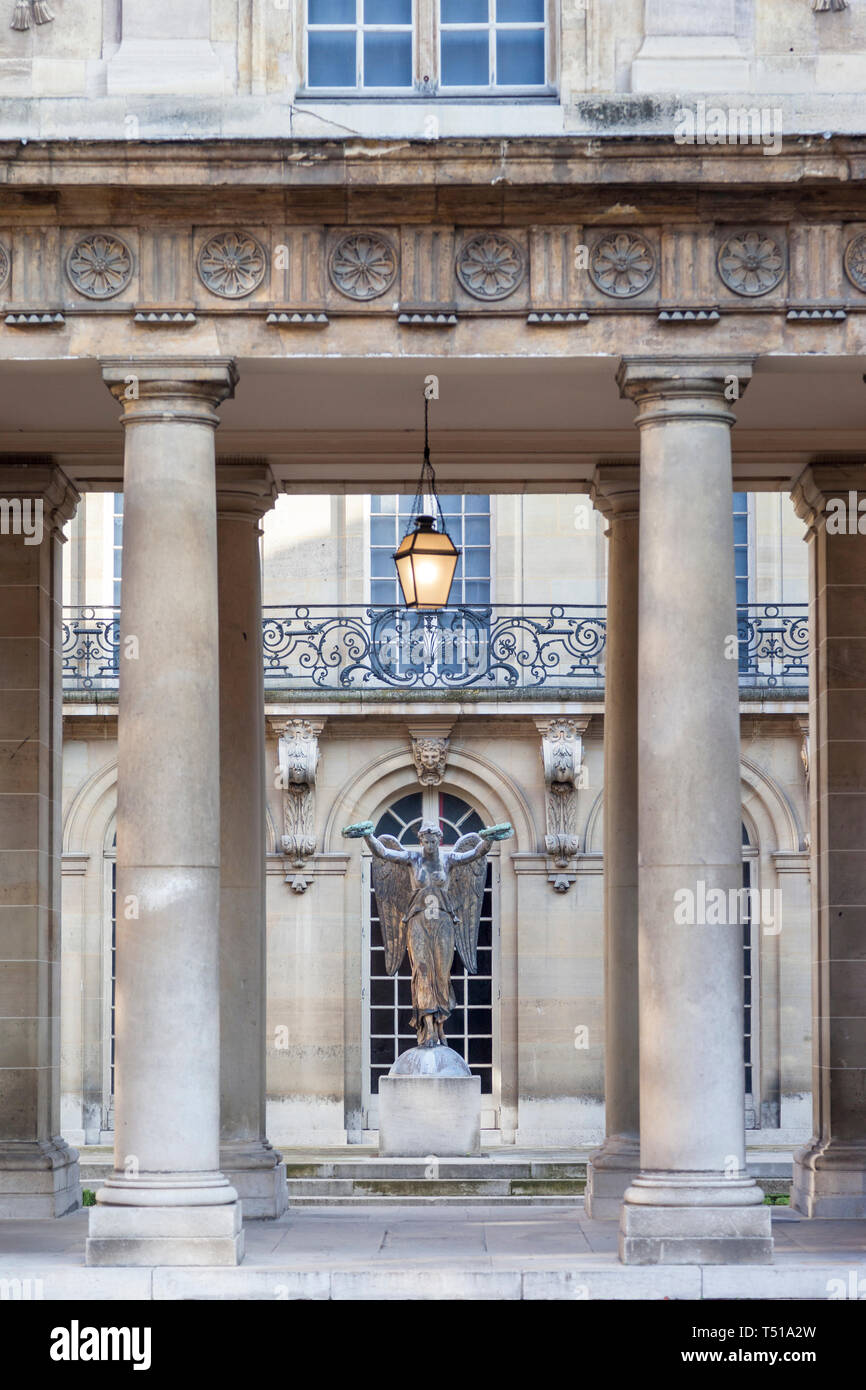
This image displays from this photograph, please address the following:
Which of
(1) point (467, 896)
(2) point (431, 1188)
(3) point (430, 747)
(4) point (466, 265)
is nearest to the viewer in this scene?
(4) point (466, 265)

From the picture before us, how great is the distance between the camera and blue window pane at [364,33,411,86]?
50.4 ft

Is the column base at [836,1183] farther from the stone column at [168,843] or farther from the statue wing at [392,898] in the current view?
the statue wing at [392,898]

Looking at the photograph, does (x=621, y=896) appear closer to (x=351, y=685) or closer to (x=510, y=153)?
(x=510, y=153)

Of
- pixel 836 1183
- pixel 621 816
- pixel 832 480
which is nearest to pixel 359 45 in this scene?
pixel 832 480

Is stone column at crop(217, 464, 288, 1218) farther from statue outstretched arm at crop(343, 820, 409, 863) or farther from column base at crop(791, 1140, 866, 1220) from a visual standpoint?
statue outstretched arm at crop(343, 820, 409, 863)

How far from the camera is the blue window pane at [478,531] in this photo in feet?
102

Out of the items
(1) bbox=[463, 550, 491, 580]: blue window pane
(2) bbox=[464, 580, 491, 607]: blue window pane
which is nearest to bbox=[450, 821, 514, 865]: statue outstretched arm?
(2) bbox=[464, 580, 491, 607]: blue window pane

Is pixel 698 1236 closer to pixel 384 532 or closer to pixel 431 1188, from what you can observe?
pixel 431 1188

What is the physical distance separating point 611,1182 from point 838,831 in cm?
334

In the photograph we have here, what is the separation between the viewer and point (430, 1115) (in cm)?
2517

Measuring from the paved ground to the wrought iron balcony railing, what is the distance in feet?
47.7

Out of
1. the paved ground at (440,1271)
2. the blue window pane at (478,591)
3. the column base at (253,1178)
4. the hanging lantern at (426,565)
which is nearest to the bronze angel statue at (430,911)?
the blue window pane at (478,591)

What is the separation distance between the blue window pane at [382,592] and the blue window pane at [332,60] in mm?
16023

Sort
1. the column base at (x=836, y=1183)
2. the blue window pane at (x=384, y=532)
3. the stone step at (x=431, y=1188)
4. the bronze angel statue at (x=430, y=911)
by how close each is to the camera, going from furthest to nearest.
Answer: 1. the blue window pane at (x=384, y=532)
2. the bronze angel statue at (x=430, y=911)
3. the stone step at (x=431, y=1188)
4. the column base at (x=836, y=1183)
